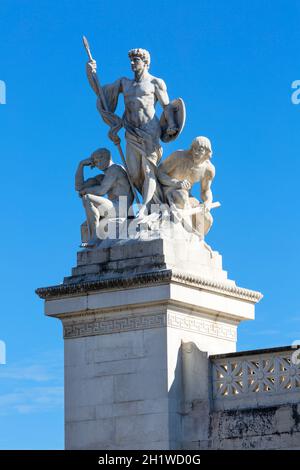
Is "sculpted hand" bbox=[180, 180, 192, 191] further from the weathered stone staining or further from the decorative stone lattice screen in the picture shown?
the decorative stone lattice screen

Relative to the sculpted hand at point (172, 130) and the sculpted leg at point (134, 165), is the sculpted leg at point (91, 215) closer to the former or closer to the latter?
the sculpted leg at point (134, 165)

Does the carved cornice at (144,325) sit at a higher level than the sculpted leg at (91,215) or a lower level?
lower

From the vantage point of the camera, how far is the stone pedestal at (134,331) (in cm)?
2447

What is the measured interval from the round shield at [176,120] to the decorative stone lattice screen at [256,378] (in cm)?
344

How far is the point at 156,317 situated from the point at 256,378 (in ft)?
5.28

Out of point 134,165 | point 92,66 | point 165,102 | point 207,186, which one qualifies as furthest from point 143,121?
point 207,186

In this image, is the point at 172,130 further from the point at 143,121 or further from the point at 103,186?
the point at 103,186

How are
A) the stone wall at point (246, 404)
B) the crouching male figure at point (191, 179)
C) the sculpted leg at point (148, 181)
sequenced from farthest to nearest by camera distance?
the sculpted leg at point (148, 181), the crouching male figure at point (191, 179), the stone wall at point (246, 404)

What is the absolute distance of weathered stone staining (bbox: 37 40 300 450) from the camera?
2427cm

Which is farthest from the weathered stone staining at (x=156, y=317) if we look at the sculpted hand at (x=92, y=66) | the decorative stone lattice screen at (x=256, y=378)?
the sculpted hand at (x=92, y=66)

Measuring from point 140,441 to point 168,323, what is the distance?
1.64 meters

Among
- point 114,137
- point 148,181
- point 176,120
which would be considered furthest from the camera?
point 114,137

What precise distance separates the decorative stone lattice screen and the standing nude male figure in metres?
2.89

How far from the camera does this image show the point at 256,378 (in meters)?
24.2
